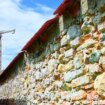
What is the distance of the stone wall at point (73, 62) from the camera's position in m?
4.14

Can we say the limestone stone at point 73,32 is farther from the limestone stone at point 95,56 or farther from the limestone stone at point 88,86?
the limestone stone at point 88,86

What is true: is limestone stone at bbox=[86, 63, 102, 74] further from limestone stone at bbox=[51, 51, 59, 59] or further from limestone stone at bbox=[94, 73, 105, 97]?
limestone stone at bbox=[51, 51, 59, 59]

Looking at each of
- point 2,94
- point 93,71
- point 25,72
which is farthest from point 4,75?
point 93,71

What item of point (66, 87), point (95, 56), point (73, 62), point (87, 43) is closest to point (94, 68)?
point (95, 56)

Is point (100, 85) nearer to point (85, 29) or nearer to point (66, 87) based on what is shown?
point (85, 29)

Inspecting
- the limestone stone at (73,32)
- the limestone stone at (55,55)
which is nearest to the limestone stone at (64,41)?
the limestone stone at (73,32)

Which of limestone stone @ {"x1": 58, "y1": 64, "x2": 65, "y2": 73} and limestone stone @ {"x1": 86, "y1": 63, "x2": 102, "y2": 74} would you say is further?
limestone stone @ {"x1": 58, "y1": 64, "x2": 65, "y2": 73}

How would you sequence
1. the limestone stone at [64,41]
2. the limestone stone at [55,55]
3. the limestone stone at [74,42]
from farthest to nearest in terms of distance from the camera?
1. the limestone stone at [55,55]
2. the limestone stone at [64,41]
3. the limestone stone at [74,42]

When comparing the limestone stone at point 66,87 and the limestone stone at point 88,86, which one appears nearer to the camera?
the limestone stone at point 88,86

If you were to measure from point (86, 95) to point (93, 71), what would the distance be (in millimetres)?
373

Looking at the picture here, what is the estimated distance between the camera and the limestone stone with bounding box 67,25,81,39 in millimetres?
4771

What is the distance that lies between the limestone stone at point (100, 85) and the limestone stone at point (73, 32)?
88cm

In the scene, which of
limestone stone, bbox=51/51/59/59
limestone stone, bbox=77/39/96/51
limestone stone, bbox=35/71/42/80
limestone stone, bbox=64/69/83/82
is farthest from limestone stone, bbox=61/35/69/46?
limestone stone, bbox=35/71/42/80

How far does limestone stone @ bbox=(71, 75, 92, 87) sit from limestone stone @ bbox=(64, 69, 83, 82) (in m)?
0.06
